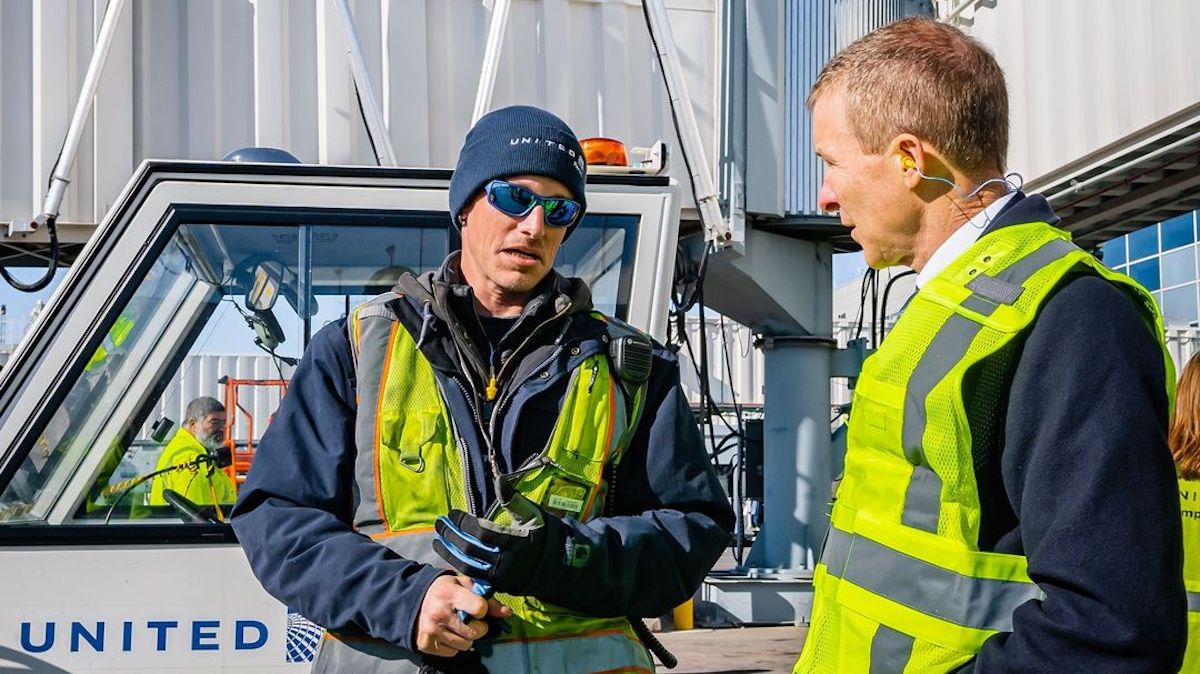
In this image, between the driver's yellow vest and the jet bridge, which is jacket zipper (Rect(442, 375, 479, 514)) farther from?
the jet bridge

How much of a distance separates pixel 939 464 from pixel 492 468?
0.85m

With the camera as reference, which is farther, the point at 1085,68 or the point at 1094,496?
the point at 1085,68

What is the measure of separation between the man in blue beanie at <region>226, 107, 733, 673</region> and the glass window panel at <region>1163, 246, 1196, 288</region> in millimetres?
23254

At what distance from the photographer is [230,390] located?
3.31 meters

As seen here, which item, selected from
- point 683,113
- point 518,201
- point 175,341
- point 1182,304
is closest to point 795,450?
point 683,113

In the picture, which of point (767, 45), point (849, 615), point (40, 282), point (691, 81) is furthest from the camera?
point (767, 45)

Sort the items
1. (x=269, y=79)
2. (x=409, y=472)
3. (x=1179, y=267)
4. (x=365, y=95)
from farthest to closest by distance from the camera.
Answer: (x=1179, y=267) < (x=269, y=79) < (x=365, y=95) < (x=409, y=472)

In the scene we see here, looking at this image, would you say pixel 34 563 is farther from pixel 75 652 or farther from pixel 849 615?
pixel 849 615

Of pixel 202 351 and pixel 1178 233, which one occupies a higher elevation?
pixel 1178 233

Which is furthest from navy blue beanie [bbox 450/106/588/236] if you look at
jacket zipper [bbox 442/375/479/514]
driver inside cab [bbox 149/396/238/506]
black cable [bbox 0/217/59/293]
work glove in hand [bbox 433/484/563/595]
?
black cable [bbox 0/217/59/293]

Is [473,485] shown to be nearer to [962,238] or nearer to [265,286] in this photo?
[962,238]

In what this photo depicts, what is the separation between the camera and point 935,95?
142 centimetres

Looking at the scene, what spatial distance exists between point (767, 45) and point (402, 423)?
15.8 feet

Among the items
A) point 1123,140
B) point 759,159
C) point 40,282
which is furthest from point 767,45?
point 40,282
